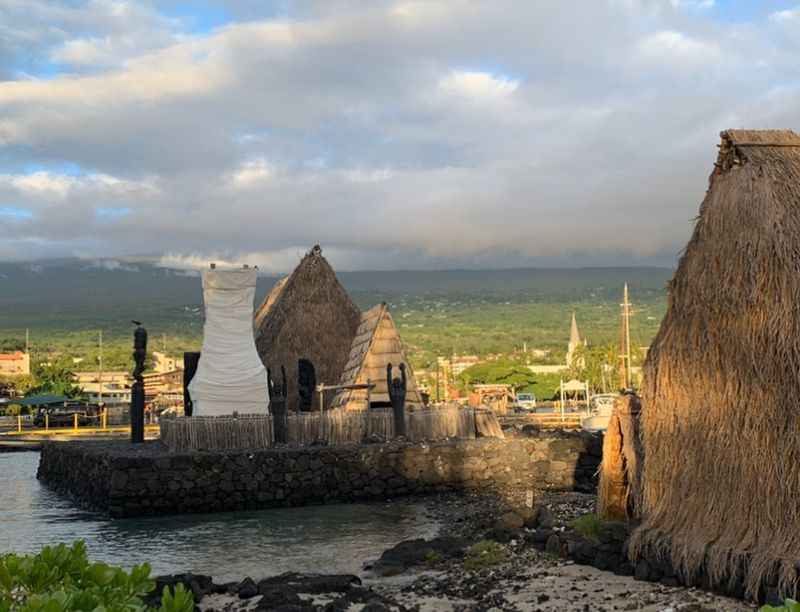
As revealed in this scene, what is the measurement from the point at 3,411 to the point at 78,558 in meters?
63.4

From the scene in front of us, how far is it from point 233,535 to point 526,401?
195 ft

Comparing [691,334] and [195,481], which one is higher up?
[691,334]

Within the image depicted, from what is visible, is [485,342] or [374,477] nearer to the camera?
[374,477]

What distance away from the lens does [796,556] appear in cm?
943

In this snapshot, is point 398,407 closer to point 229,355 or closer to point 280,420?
point 280,420

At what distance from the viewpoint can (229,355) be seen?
3066 cm

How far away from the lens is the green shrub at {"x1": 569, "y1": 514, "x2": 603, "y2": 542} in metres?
12.8

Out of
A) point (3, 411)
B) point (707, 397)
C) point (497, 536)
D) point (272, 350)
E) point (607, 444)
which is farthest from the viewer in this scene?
point (3, 411)

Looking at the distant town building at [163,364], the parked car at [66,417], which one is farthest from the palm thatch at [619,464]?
the distant town building at [163,364]

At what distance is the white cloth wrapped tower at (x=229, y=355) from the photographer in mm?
30219

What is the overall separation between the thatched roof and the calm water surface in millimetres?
6750

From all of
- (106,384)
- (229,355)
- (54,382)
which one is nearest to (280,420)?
(229,355)

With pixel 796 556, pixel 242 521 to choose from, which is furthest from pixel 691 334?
pixel 242 521

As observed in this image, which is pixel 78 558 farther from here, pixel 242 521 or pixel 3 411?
pixel 3 411
